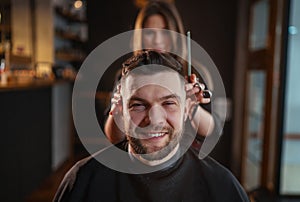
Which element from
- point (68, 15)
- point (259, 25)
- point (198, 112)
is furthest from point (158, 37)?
point (68, 15)

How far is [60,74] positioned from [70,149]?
1.07 meters

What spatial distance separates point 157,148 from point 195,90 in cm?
16

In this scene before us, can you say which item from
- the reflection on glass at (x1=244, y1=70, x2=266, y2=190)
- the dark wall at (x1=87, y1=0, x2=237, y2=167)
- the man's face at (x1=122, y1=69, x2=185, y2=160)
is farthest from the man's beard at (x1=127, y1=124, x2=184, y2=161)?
the dark wall at (x1=87, y1=0, x2=237, y2=167)

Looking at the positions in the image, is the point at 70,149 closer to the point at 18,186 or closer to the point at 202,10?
the point at 18,186

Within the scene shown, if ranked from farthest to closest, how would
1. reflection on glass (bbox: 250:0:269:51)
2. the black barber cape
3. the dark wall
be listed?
the dark wall, reflection on glass (bbox: 250:0:269:51), the black barber cape

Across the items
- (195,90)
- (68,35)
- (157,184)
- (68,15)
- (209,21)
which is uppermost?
(68,15)

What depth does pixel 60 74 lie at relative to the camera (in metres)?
3.80

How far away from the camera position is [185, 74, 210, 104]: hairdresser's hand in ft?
2.46

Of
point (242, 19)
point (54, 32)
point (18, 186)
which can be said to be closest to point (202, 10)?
point (242, 19)

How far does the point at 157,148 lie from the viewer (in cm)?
73

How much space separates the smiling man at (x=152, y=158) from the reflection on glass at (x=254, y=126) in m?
2.38

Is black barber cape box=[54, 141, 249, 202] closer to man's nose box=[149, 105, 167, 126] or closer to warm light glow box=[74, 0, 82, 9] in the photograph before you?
man's nose box=[149, 105, 167, 126]

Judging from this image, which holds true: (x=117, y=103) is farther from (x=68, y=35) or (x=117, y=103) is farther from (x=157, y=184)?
(x=68, y=35)

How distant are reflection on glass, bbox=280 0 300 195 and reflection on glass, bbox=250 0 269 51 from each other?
0.25m
